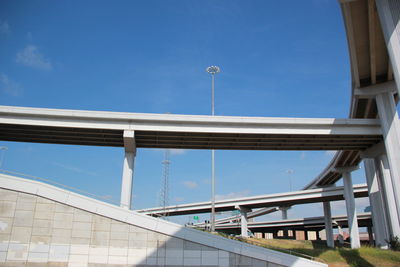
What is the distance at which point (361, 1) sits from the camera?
24.0m

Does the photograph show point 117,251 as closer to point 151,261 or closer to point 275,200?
point 151,261

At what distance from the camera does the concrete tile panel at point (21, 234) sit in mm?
18469

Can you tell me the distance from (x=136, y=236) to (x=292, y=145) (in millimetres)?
21284

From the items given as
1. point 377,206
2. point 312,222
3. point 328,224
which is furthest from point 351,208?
point 312,222

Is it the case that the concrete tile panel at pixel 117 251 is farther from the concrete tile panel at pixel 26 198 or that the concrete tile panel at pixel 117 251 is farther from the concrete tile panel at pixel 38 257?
the concrete tile panel at pixel 26 198

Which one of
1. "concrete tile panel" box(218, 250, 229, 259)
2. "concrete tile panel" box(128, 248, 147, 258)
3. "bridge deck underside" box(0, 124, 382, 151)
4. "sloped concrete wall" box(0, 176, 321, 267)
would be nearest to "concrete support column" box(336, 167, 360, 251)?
"bridge deck underside" box(0, 124, 382, 151)

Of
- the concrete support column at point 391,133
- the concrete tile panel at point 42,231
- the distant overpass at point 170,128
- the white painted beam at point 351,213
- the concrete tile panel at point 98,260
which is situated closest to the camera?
the concrete tile panel at point 98,260

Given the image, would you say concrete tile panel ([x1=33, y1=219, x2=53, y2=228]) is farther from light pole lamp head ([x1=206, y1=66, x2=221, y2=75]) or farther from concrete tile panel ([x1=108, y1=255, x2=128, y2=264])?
light pole lamp head ([x1=206, y1=66, x2=221, y2=75])

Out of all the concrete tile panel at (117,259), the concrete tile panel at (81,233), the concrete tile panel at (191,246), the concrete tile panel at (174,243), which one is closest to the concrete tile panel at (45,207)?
the concrete tile panel at (81,233)

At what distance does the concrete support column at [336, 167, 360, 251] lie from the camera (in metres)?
45.6

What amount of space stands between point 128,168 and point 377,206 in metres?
28.2

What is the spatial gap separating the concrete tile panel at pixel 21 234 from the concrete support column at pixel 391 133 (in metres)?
27.6

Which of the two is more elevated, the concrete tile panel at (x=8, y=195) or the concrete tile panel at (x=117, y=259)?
the concrete tile panel at (x=8, y=195)

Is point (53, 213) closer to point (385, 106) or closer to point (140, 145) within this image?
point (140, 145)
